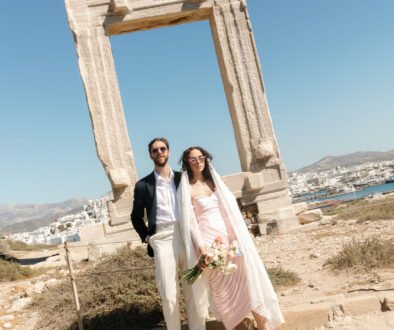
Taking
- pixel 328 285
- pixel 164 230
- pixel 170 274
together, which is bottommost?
pixel 328 285

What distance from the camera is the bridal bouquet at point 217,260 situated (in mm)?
3535

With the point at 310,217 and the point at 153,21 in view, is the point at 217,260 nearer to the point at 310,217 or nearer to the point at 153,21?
the point at 310,217

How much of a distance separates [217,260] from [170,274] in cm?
45

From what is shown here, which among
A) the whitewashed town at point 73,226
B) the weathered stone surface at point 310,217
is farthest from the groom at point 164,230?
the whitewashed town at point 73,226

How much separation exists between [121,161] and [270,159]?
3.48m

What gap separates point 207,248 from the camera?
11.8 ft

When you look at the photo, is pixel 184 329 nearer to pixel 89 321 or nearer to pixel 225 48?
pixel 89 321

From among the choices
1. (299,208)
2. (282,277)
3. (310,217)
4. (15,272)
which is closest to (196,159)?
(282,277)

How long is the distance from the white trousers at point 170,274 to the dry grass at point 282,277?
6.94 feet

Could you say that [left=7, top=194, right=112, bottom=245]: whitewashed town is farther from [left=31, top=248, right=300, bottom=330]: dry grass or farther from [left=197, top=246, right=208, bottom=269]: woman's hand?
[left=197, top=246, right=208, bottom=269]: woman's hand

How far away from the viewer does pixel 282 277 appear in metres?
5.85

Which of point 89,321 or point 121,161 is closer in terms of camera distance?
point 89,321

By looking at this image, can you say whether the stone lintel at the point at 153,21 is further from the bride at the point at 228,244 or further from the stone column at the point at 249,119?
the bride at the point at 228,244

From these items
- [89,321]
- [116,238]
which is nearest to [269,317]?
[89,321]
